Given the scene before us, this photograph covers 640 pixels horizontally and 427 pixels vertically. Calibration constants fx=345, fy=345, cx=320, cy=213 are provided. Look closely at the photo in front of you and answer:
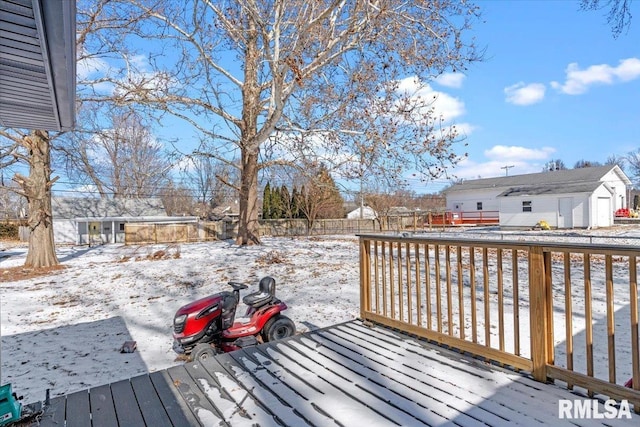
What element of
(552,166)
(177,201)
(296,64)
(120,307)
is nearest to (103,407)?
(120,307)

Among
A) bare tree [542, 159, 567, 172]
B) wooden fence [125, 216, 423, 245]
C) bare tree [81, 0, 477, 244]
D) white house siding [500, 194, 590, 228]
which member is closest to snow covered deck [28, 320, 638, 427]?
bare tree [81, 0, 477, 244]

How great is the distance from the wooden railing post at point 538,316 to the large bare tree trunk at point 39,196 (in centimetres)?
1106

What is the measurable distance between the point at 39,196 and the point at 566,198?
23.9 metres

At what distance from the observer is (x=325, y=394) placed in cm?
211

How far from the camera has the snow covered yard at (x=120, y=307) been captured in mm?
2959

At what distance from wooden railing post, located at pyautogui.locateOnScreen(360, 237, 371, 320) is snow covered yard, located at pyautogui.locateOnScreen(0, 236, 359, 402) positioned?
1.80 feet

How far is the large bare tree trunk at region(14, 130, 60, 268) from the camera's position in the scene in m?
9.06

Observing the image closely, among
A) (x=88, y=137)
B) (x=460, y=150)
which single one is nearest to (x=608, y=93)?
(x=460, y=150)

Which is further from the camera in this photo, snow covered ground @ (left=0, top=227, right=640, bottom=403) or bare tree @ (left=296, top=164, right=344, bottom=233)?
bare tree @ (left=296, top=164, right=344, bottom=233)

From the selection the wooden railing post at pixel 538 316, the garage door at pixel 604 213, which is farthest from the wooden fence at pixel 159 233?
the garage door at pixel 604 213

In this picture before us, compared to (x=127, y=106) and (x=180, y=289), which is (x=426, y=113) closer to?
(x=180, y=289)

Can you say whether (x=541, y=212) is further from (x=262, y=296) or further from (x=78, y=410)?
(x=78, y=410)

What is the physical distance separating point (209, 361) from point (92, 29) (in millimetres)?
9454

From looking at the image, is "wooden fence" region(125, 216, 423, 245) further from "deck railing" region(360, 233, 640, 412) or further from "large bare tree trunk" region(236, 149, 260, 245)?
"deck railing" region(360, 233, 640, 412)
